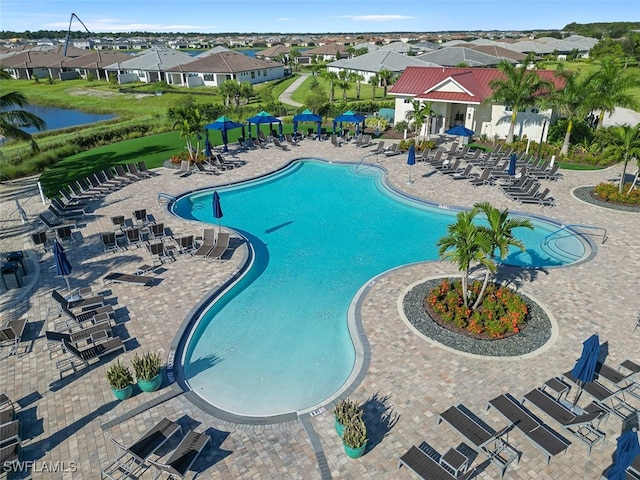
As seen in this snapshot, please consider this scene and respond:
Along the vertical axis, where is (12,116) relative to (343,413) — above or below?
above

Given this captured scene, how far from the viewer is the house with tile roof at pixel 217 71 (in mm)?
71438

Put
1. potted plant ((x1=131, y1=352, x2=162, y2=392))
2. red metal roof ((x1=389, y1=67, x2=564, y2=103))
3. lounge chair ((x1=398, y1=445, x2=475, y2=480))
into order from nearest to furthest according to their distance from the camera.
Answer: lounge chair ((x1=398, y1=445, x2=475, y2=480)) < potted plant ((x1=131, y1=352, x2=162, y2=392)) < red metal roof ((x1=389, y1=67, x2=564, y2=103))

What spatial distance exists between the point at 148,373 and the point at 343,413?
476 centimetres

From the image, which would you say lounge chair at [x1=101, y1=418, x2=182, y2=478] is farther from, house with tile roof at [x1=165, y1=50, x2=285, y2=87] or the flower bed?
house with tile roof at [x1=165, y1=50, x2=285, y2=87]

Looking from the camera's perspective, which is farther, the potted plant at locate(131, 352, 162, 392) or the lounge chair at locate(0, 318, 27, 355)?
the lounge chair at locate(0, 318, 27, 355)

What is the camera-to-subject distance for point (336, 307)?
14359mm

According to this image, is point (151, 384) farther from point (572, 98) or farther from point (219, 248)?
point (572, 98)

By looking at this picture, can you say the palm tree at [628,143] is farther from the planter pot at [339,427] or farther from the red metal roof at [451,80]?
the planter pot at [339,427]

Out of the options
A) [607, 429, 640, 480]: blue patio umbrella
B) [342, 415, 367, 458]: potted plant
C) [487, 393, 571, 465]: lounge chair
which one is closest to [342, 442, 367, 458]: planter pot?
[342, 415, 367, 458]: potted plant

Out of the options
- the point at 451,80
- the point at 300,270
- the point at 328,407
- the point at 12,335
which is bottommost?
the point at 300,270

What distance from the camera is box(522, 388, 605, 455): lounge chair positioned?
9.11 meters

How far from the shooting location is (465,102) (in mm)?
32375

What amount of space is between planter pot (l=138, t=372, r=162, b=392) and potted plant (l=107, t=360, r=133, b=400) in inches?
9.7

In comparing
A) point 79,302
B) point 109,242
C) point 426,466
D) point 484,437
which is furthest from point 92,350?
point 484,437
